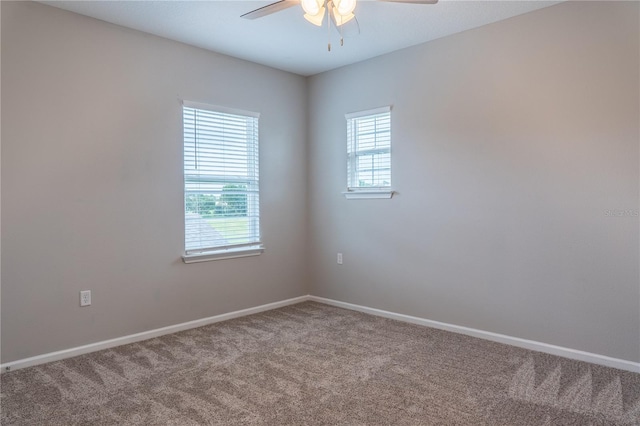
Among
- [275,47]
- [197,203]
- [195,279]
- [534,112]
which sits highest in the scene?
[275,47]

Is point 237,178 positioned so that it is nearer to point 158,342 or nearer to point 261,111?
point 261,111

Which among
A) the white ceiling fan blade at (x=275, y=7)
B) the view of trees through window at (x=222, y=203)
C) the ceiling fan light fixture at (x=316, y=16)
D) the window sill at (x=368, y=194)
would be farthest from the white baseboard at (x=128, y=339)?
the ceiling fan light fixture at (x=316, y=16)

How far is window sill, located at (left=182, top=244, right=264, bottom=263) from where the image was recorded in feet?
13.0

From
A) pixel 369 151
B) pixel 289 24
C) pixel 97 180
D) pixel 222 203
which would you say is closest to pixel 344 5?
pixel 289 24

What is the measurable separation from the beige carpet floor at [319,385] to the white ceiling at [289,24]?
261cm

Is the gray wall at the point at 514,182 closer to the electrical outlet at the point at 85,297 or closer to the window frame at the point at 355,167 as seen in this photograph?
the window frame at the point at 355,167

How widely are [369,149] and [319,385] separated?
2.48m

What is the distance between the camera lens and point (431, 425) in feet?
7.43

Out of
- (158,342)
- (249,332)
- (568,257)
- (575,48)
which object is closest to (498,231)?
(568,257)

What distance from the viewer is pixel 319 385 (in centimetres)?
274

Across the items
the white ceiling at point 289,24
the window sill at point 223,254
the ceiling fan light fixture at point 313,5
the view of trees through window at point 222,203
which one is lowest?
the window sill at point 223,254

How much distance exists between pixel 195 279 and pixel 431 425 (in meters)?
2.55

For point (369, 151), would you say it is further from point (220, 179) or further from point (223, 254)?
point (223, 254)

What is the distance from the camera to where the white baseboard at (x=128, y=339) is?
120 inches
